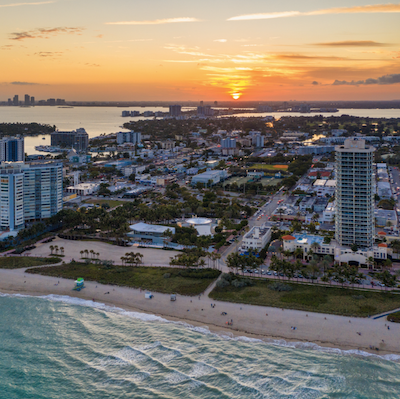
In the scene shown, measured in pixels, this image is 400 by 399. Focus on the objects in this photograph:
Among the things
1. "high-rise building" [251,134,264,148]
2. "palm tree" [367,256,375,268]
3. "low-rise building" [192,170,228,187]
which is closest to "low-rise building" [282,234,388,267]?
"palm tree" [367,256,375,268]

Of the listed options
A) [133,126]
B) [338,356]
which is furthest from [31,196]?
[133,126]

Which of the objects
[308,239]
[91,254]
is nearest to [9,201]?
[91,254]

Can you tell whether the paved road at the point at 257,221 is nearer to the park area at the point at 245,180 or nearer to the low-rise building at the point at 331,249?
the low-rise building at the point at 331,249

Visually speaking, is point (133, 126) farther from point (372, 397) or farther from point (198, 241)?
point (372, 397)

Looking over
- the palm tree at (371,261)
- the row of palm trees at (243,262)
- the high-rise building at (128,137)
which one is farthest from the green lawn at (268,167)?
the row of palm trees at (243,262)

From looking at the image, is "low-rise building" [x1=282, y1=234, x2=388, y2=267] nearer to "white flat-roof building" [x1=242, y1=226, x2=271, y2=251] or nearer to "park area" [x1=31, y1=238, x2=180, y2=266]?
"white flat-roof building" [x1=242, y1=226, x2=271, y2=251]
